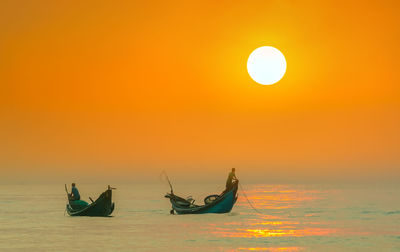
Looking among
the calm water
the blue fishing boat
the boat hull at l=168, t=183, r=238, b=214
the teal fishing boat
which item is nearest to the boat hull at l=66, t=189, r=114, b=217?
the teal fishing boat

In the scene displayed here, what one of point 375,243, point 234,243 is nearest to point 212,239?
point 234,243

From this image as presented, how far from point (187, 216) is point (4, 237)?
19997 millimetres

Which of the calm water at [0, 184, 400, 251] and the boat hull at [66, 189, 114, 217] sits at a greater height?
the boat hull at [66, 189, 114, 217]

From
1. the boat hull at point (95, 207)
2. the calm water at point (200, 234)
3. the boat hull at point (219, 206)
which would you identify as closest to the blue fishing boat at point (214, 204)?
the boat hull at point (219, 206)

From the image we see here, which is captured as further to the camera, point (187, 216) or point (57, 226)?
point (187, 216)

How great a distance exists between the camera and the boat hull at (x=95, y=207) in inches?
Answer: 1945

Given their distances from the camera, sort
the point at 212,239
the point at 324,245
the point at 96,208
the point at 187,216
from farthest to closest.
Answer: the point at 187,216 → the point at 96,208 → the point at 212,239 → the point at 324,245

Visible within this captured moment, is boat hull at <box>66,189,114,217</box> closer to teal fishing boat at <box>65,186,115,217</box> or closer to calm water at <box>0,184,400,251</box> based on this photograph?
teal fishing boat at <box>65,186,115,217</box>

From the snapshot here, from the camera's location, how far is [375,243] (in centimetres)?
3375

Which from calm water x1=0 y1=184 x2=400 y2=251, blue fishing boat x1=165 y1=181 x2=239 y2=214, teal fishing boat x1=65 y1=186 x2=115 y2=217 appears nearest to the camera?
calm water x1=0 y1=184 x2=400 y2=251

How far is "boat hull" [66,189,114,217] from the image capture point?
162 ft

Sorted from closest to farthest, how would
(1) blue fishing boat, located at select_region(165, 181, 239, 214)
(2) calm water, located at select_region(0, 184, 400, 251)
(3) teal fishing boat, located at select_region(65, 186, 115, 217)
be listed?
(2) calm water, located at select_region(0, 184, 400, 251) → (3) teal fishing boat, located at select_region(65, 186, 115, 217) → (1) blue fishing boat, located at select_region(165, 181, 239, 214)

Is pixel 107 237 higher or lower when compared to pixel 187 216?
lower

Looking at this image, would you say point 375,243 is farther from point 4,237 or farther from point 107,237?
point 4,237
